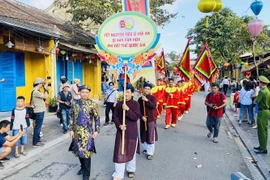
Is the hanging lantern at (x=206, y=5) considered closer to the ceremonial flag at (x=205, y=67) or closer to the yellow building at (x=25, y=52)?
the ceremonial flag at (x=205, y=67)

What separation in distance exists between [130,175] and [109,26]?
2.78 metres

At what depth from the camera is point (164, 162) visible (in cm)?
556

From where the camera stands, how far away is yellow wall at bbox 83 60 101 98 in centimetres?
1776

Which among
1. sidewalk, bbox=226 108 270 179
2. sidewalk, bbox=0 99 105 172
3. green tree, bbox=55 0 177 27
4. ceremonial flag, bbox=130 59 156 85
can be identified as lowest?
sidewalk, bbox=226 108 270 179

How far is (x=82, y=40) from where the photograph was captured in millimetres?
14633

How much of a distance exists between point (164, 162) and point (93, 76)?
13.3 metres

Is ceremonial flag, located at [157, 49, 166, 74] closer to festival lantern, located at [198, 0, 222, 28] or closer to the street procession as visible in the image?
the street procession

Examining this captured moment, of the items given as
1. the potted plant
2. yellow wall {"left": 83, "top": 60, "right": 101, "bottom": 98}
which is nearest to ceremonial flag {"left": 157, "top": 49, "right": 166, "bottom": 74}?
yellow wall {"left": 83, "top": 60, "right": 101, "bottom": 98}

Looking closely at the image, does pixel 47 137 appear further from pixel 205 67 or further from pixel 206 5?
pixel 205 67

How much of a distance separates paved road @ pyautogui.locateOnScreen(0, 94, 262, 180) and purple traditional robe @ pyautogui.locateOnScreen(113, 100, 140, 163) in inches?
22.8

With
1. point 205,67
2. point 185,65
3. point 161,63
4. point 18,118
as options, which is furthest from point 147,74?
A: point 161,63

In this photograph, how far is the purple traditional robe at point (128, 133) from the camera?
446cm

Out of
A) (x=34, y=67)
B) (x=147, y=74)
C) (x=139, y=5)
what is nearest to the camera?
(x=147, y=74)

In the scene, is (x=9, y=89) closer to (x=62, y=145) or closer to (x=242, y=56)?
(x=62, y=145)
